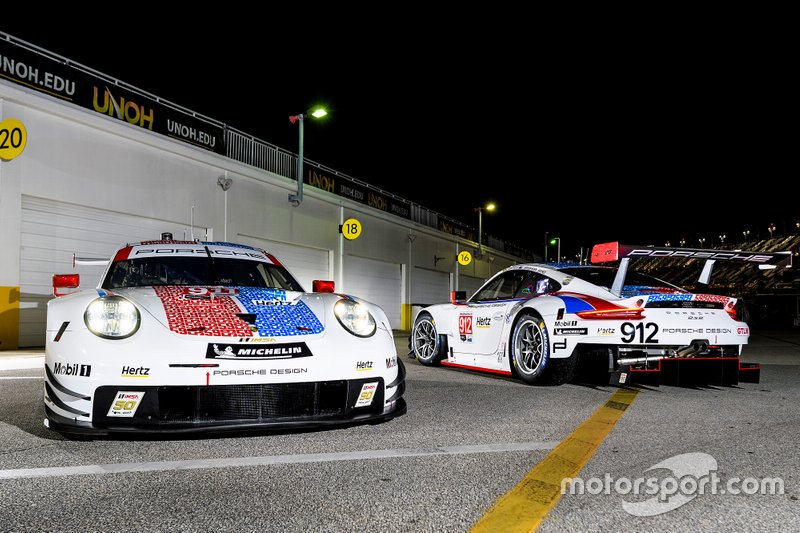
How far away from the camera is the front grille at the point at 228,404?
304 centimetres

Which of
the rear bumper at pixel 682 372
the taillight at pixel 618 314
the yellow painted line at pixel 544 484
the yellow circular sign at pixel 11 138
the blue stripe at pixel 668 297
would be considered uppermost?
the yellow circular sign at pixel 11 138

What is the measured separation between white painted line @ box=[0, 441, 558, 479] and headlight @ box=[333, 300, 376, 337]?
2.52 feet

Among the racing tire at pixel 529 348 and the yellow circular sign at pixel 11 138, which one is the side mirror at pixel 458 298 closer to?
the racing tire at pixel 529 348

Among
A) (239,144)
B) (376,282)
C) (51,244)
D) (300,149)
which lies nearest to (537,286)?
(51,244)

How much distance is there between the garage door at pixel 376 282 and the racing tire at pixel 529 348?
46.5 ft

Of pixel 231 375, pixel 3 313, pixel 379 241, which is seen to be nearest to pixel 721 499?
pixel 231 375

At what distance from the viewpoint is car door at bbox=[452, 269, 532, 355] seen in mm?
6824

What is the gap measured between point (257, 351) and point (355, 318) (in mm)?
781

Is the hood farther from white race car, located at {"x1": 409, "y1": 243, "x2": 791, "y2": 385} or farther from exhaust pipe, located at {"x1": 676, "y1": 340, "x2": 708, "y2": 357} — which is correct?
exhaust pipe, located at {"x1": 676, "y1": 340, "x2": 708, "y2": 357}

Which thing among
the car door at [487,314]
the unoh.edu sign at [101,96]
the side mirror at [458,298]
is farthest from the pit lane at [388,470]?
the unoh.edu sign at [101,96]

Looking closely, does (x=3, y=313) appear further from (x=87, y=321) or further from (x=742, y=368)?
(x=742, y=368)

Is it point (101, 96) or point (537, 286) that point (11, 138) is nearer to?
point (101, 96)

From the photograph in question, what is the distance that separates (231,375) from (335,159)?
110 feet

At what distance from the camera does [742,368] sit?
577cm
